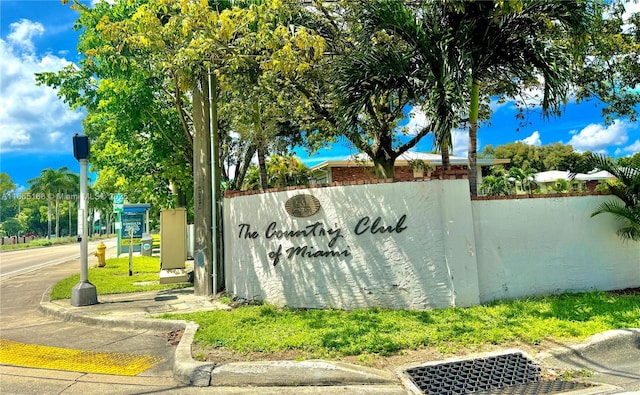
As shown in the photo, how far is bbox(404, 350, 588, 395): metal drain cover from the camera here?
4707mm

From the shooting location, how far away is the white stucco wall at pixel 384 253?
742 centimetres

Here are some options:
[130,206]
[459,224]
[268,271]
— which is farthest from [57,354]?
[130,206]

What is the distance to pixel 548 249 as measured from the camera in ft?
26.7

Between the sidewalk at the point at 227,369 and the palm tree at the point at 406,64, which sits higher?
the palm tree at the point at 406,64

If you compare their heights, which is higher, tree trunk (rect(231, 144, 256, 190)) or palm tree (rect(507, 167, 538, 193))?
tree trunk (rect(231, 144, 256, 190))

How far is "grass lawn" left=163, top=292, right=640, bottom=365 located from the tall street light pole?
287 cm

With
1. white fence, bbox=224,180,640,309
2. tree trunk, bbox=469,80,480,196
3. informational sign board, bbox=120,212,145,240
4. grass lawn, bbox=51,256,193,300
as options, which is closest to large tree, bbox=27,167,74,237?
informational sign board, bbox=120,212,145,240

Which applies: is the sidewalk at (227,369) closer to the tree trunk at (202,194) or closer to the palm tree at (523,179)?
the tree trunk at (202,194)

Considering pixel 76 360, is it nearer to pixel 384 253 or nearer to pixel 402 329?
pixel 402 329

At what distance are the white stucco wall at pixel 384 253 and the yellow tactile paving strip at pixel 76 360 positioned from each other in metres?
2.89

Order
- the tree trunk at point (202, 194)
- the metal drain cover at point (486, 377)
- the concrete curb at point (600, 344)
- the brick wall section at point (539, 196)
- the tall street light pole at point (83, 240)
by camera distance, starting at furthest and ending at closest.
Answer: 1. the tree trunk at point (202, 194)
2. the tall street light pole at point (83, 240)
3. the brick wall section at point (539, 196)
4. the concrete curb at point (600, 344)
5. the metal drain cover at point (486, 377)

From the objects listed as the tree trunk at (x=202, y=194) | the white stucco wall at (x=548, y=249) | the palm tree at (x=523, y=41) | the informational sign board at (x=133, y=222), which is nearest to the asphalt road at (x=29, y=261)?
the informational sign board at (x=133, y=222)

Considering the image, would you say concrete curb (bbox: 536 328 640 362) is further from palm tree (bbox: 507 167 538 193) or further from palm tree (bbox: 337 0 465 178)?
palm tree (bbox: 507 167 538 193)

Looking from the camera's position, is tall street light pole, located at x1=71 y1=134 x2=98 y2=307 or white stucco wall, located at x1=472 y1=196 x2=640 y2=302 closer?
white stucco wall, located at x1=472 y1=196 x2=640 y2=302
